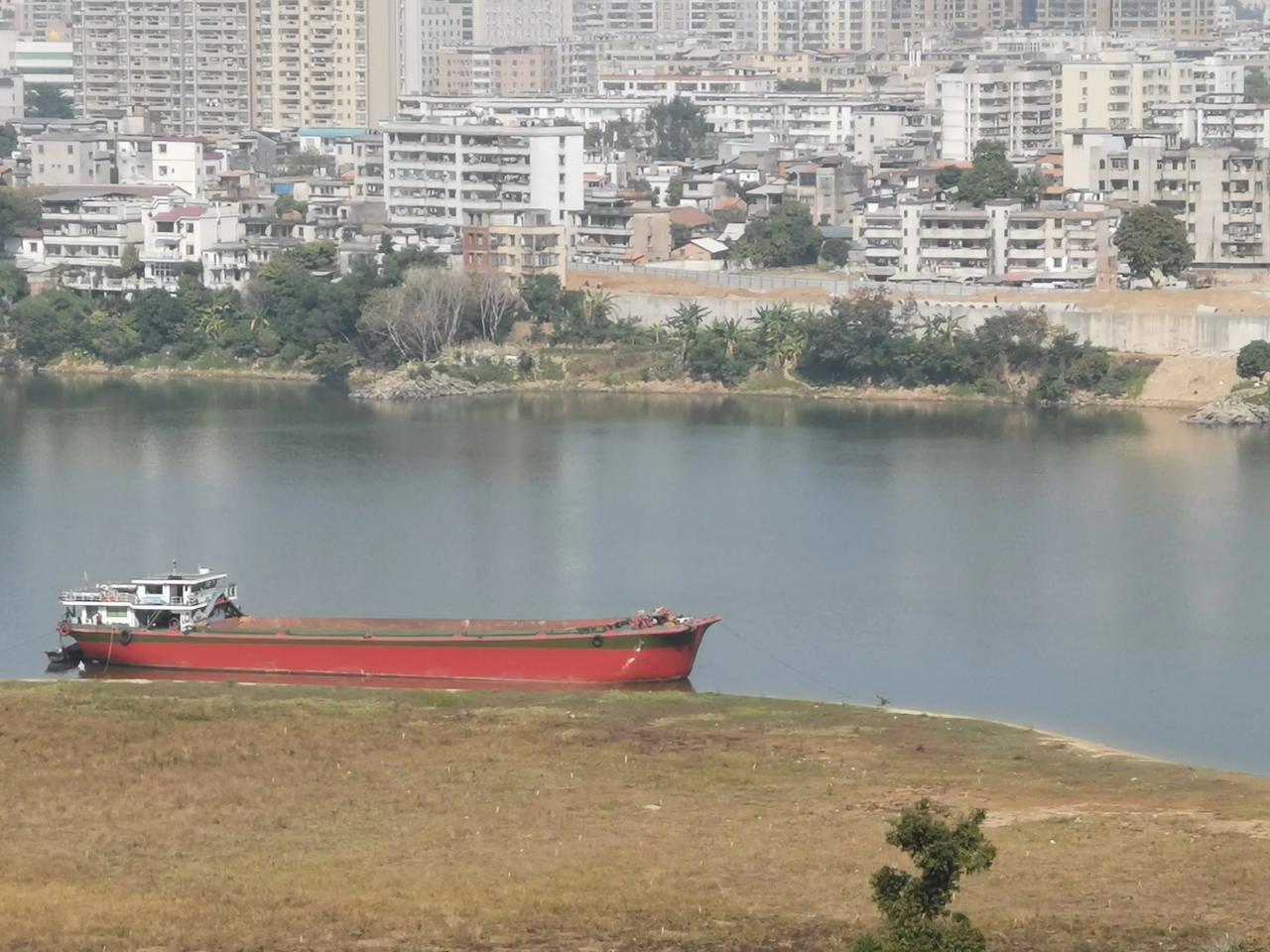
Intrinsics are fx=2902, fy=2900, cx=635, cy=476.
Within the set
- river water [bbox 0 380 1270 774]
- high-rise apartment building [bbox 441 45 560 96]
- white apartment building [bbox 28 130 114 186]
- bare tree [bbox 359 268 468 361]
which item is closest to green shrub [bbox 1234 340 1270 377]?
river water [bbox 0 380 1270 774]

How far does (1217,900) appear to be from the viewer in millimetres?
19828

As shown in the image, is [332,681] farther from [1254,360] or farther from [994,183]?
[994,183]

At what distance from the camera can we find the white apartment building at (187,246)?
204 ft

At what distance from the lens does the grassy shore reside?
19266 mm

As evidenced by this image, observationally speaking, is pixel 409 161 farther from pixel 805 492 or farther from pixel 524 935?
pixel 524 935

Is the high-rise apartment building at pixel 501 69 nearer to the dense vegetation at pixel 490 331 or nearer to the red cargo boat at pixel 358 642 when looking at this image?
the dense vegetation at pixel 490 331

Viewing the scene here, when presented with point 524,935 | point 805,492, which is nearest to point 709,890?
point 524,935

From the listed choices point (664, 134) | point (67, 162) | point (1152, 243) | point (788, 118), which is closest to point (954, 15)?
point (788, 118)

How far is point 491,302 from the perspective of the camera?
57812 millimetres

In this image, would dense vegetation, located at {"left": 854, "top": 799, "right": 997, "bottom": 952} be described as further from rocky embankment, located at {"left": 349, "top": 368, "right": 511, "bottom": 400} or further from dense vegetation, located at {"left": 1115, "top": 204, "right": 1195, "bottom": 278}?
dense vegetation, located at {"left": 1115, "top": 204, "right": 1195, "bottom": 278}

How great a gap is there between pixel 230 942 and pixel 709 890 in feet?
11.2

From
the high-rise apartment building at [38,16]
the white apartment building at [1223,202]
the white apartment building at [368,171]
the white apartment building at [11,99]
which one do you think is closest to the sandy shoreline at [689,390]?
the white apartment building at [1223,202]

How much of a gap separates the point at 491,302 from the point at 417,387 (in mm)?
3205

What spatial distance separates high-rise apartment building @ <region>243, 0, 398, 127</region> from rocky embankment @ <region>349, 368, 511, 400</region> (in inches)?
1663
